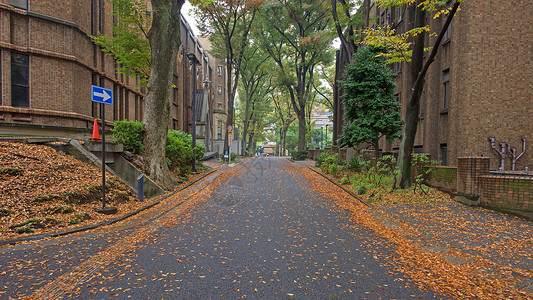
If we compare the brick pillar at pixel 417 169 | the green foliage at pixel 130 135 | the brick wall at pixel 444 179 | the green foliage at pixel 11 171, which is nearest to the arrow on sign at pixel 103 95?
→ the green foliage at pixel 11 171

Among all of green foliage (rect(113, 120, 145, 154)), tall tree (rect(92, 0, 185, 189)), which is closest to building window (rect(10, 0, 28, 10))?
tall tree (rect(92, 0, 185, 189))

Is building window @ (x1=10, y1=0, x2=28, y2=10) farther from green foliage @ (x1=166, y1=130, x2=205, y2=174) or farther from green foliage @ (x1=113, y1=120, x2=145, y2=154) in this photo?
green foliage @ (x1=166, y1=130, x2=205, y2=174)

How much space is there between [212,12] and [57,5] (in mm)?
13659

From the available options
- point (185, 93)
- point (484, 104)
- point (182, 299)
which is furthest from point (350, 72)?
point (185, 93)

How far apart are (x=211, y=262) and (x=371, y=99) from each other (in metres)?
11.9

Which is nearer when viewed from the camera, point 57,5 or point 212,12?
point 57,5

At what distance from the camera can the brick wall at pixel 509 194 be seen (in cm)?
741

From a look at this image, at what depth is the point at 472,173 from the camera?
8.67 m

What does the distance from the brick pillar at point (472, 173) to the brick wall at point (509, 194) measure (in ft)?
0.48

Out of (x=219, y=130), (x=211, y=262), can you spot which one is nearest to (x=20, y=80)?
(x=211, y=262)

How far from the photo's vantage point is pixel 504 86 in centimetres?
1340

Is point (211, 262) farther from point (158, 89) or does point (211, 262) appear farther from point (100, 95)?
point (158, 89)

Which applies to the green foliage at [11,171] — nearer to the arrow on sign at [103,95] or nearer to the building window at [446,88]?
the arrow on sign at [103,95]

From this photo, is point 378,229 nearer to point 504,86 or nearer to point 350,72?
point 350,72
